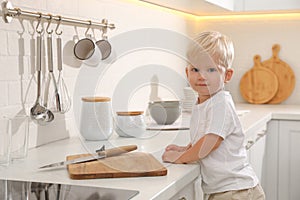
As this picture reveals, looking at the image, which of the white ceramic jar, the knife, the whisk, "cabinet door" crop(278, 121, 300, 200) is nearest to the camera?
the knife

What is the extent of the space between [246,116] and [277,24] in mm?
959

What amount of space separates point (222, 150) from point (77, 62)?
0.73 metres

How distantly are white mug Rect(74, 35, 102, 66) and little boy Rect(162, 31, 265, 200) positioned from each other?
1.67ft

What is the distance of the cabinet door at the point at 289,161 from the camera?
2.78 metres

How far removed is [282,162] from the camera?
112 inches

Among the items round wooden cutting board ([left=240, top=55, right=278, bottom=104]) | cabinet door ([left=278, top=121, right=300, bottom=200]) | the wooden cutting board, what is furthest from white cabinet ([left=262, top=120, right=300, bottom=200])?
the wooden cutting board

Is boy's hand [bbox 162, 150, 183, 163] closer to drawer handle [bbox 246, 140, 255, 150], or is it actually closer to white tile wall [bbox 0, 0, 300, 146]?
white tile wall [bbox 0, 0, 300, 146]

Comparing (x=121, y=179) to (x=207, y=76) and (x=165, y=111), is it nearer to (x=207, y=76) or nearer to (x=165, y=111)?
(x=207, y=76)

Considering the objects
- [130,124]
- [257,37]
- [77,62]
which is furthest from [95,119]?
[257,37]

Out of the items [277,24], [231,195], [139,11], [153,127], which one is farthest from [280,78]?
[231,195]

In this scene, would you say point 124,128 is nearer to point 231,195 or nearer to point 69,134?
point 69,134

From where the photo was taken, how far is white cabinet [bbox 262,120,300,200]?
9.14 feet

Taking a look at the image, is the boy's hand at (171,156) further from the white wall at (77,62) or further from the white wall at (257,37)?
the white wall at (257,37)

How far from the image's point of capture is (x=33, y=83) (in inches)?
68.6
